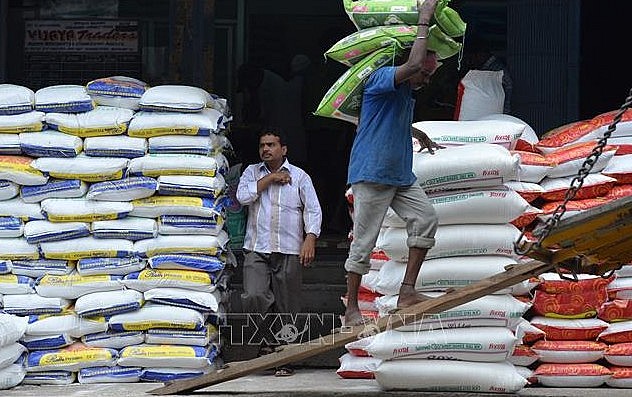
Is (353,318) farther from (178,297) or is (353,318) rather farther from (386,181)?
(178,297)

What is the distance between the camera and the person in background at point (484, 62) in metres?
9.87

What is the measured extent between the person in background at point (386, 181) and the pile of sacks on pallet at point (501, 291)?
0.37 metres

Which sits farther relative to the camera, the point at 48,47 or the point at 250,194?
the point at 48,47

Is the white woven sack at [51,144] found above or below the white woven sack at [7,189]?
above

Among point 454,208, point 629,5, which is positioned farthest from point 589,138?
point 629,5

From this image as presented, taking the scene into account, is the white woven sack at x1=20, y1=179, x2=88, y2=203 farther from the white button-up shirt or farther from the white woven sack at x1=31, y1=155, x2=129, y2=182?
the white button-up shirt

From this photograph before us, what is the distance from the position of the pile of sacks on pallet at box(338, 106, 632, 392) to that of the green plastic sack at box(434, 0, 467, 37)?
0.89 metres

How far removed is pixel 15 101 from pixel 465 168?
3.14m

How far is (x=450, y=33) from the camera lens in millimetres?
7352

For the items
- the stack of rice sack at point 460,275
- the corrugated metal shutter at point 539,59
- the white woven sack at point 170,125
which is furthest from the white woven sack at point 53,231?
the corrugated metal shutter at point 539,59

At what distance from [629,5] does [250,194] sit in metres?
4.29

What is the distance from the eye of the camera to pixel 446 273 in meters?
7.92

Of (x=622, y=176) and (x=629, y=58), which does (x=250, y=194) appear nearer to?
(x=622, y=176)

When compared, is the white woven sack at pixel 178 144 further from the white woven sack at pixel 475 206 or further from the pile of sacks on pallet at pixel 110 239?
the white woven sack at pixel 475 206
